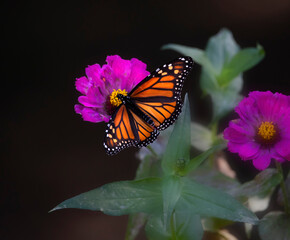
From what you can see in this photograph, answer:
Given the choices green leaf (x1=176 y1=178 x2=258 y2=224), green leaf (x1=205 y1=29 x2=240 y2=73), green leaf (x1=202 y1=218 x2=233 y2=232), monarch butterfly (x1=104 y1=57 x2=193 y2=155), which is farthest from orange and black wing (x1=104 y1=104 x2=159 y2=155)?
green leaf (x1=205 y1=29 x2=240 y2=73)

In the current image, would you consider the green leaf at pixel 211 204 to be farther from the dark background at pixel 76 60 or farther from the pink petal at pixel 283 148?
the dark background at pixel 76 60

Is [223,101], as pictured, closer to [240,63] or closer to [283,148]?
[240,63]

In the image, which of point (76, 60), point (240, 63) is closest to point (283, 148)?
point (240, 63)

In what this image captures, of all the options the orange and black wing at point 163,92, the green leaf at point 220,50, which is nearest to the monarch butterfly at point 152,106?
the orange and black wing at point 163,92

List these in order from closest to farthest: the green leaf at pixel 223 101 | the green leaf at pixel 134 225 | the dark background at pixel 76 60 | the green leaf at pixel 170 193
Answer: the green leaf at pixel 170 193
the green leaf at pixel 134 225
the green leaf at pixel 223 101
the dark background at pixel 76 60

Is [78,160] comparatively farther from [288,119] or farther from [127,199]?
[288,119]

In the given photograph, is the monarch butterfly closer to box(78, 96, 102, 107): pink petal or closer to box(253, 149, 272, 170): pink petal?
box(78, 96, 102, 107): pink petal
